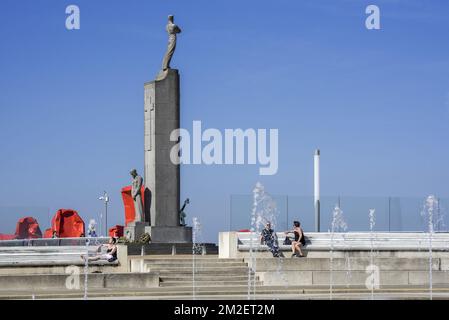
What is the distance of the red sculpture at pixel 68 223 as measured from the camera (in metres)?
59.7

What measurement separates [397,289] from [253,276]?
4.68m

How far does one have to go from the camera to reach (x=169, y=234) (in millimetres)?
44500

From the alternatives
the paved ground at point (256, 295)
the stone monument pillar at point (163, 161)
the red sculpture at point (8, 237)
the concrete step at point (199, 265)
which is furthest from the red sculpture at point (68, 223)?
the paved ground at point (256, 295)

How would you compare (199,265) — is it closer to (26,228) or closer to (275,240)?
(275,240)

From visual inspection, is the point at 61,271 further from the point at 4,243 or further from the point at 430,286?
the point at 4,243

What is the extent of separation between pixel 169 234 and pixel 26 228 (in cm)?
1137

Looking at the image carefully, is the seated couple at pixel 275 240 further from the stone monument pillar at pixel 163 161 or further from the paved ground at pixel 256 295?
the stone monument pillar at pixel 163 161

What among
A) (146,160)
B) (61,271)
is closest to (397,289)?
(61,271)

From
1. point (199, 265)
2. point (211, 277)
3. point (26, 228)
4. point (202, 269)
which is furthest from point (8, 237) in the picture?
point (211, 277)

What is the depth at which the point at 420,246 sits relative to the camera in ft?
124

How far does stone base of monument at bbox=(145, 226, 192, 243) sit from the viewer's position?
44312mm

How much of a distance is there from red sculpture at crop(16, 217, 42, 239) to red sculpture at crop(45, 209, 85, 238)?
509 cm

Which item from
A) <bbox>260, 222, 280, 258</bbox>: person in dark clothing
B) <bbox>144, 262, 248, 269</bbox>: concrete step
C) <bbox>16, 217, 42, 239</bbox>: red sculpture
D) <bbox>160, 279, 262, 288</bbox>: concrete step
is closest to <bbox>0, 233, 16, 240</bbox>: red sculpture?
<bbox>16, 217, 42, 239</bbox>: red sculpture

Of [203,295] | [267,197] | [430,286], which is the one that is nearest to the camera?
[203,295]
